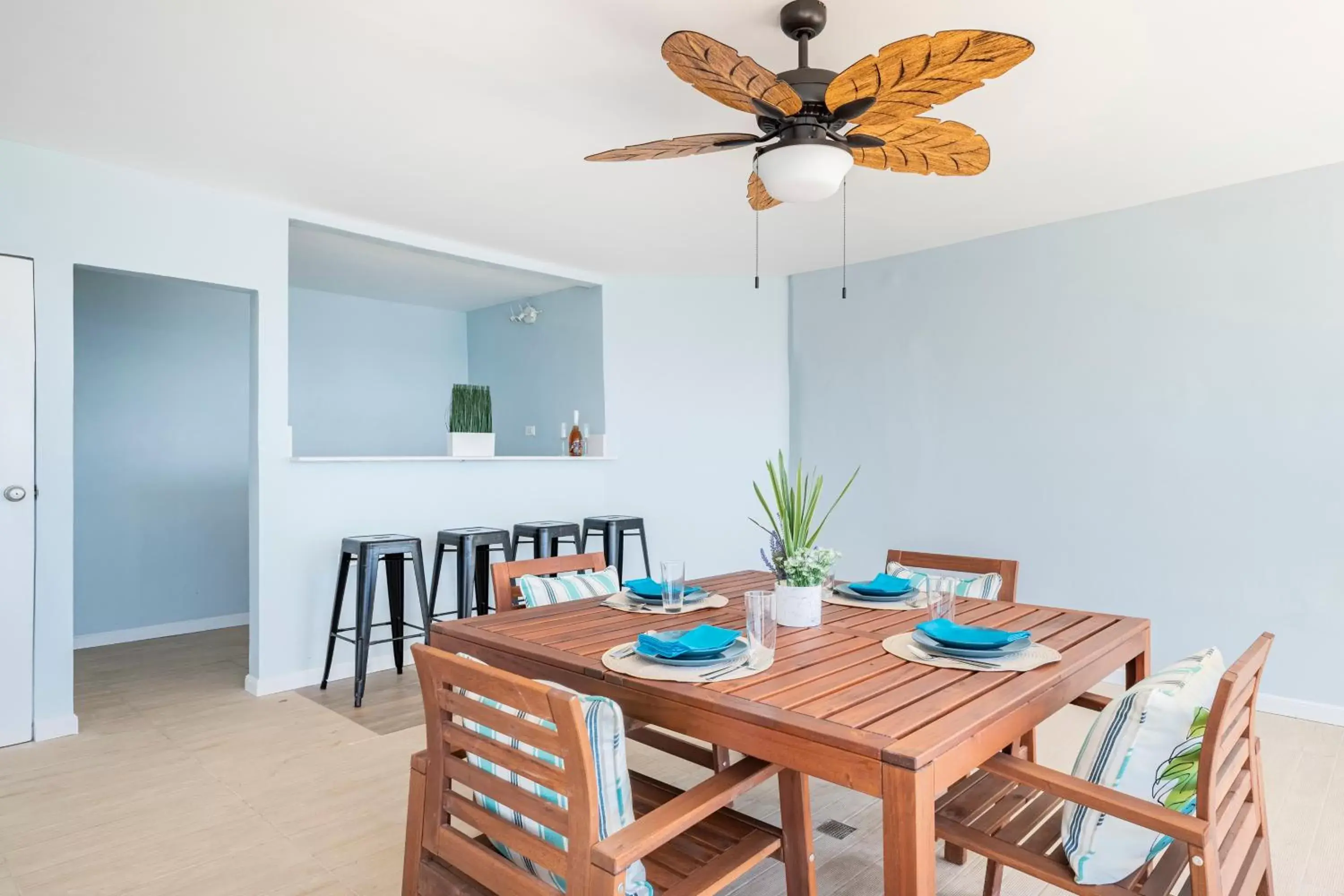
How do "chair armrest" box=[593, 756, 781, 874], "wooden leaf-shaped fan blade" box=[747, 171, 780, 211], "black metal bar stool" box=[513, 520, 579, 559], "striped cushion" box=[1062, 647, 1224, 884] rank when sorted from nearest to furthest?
1. "chair armrest" box=[593, 756, 781, 874]
2. "striped cushion" box=[1062, 647, 1224, 884]
3. "wooden leaf-shaped fan blade" box=[747, 171, 780, 211]
4. "black metal bar stool" box=[513, 520, 579, 559]

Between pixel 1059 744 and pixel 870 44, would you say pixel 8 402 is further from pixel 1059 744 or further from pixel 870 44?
pixel 1059 744

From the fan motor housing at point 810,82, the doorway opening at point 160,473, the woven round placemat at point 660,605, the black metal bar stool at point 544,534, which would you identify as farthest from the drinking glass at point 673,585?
the doorway opening at point 160,473

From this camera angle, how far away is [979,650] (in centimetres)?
157

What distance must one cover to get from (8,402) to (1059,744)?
14.1 feet

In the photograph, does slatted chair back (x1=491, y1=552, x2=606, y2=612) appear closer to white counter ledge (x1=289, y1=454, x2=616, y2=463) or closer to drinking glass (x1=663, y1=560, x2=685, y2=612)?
drinking glass (x1=663, y1=560, x2=685, y2=612)

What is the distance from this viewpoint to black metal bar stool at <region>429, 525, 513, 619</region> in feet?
12.6

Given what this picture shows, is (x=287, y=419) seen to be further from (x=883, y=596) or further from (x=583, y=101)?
(x=883, y=596)

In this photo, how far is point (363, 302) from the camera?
5770mm

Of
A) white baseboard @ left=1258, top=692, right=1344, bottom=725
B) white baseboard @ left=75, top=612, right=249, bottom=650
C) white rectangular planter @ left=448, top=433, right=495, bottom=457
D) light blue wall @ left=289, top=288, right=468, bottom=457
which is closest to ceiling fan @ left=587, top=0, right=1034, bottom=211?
white rectangular planter @ left=448, top=433, right=495, bottom=457

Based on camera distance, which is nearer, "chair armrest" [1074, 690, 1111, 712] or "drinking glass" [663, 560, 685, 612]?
"chair armrest" [1074, 690, 1111, 712]

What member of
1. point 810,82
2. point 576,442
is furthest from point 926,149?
point 576,442

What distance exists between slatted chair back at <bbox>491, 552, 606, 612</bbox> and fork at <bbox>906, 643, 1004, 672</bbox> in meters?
1.16

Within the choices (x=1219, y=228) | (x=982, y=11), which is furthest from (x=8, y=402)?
(x=1219, y=228)

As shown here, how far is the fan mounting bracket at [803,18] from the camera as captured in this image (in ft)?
6.56
